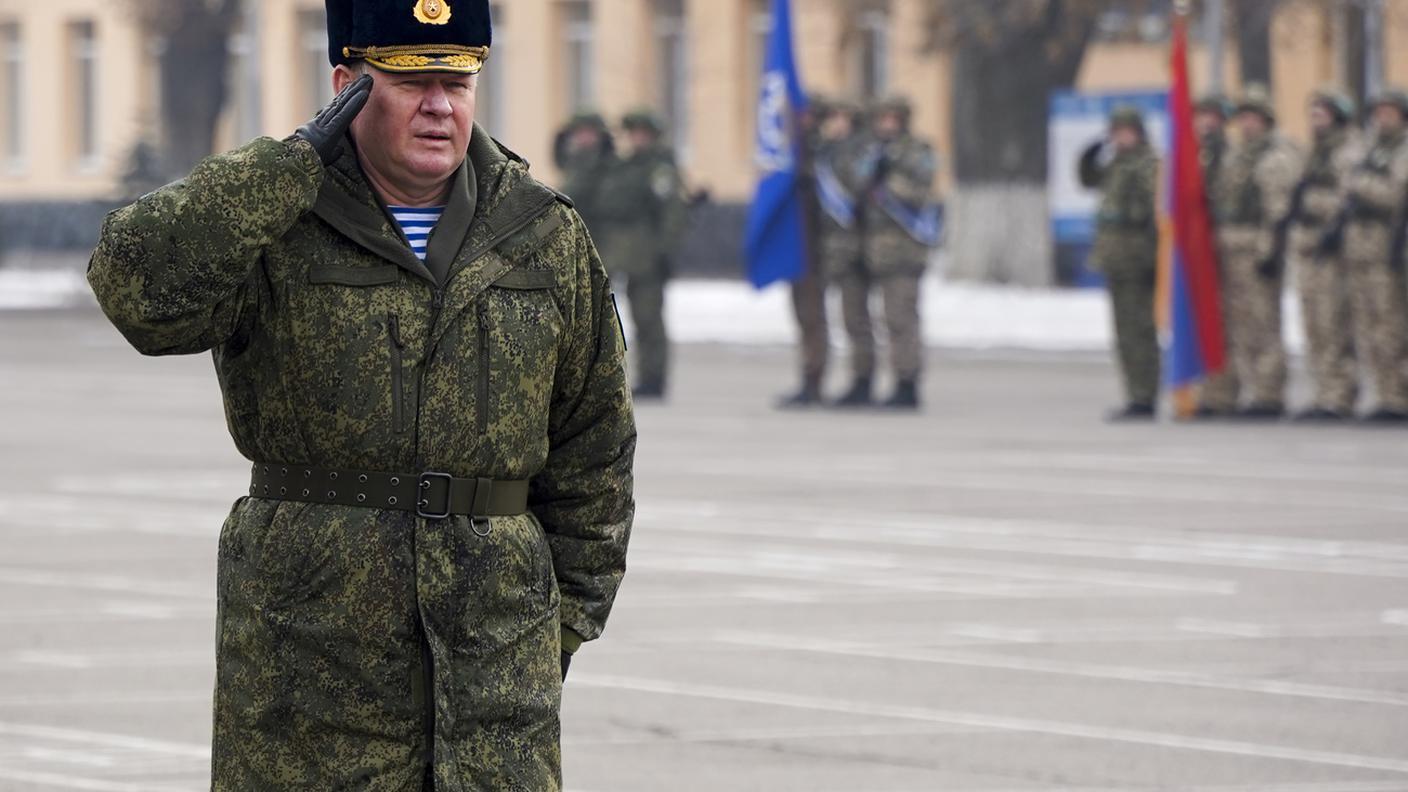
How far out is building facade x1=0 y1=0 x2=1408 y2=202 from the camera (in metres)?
38.2

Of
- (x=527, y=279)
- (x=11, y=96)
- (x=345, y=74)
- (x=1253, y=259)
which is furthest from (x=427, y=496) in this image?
(x=11, y=96)

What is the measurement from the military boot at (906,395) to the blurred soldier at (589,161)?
262cm

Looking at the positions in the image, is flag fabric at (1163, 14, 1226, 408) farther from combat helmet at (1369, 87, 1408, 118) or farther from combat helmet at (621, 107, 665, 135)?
combat helmet at (621, 107, 665, 135)

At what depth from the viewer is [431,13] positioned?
4324 millimetres

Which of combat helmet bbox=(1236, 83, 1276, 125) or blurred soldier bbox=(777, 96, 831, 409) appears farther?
blurred soldier bbox=(777, 96, 831, 409)

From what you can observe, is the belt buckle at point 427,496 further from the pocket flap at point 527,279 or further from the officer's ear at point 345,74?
the officer's ear at point 345,74

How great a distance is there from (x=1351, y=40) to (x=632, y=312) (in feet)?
59.3

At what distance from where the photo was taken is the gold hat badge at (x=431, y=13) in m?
4.32

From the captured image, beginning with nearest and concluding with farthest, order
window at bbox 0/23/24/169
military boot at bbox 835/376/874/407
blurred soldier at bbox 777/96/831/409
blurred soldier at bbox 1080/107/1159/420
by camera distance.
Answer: blurred soldier at bbox 1080/107/1159/420
military boot at bbox 835/376/874/407
blurred soldier at bbox 777/96/831/409
window at bbox 0/23/24/169

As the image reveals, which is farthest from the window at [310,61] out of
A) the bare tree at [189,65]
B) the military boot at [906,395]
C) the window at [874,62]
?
the military boot at [906,395]

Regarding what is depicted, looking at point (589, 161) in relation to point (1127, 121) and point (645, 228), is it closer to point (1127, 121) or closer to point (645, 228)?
point (645, 228)

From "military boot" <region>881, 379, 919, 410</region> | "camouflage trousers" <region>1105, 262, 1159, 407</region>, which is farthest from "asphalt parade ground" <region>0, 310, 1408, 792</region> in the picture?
"military boot" <region>881, 379, 919, 410</region>

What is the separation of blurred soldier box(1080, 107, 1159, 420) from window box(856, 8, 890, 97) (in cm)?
2074

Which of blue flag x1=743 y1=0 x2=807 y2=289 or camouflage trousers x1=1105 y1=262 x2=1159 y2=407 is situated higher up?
blue flag x1=743 y1=0 x2=807 y2=289
